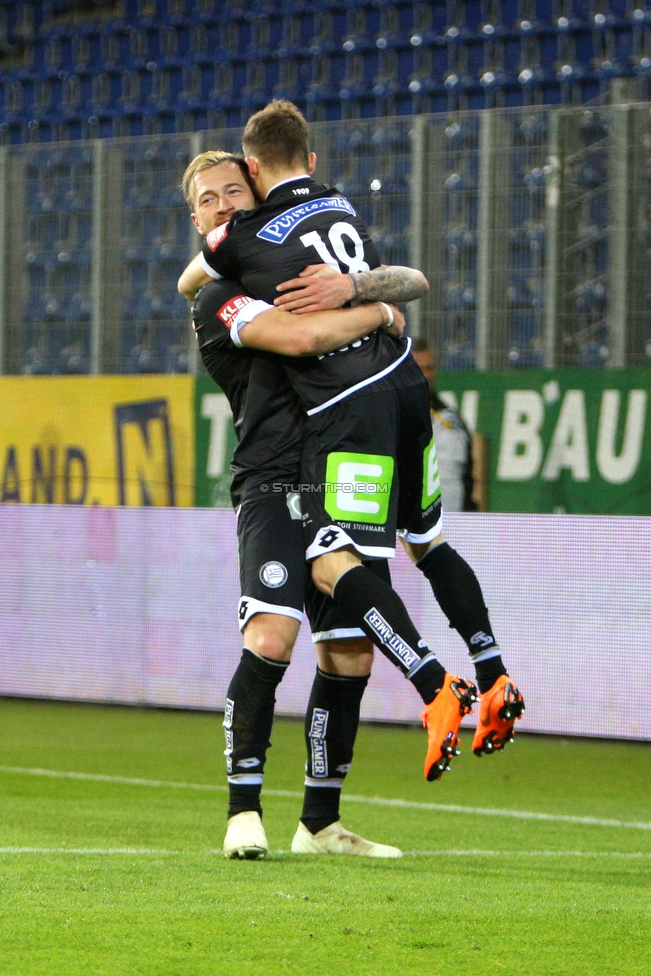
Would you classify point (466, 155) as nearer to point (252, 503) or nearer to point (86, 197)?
point (86, 197)

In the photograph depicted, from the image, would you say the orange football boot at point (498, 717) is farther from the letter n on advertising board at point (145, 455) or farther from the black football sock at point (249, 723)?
the letter n on advertising board at point (145, 455)

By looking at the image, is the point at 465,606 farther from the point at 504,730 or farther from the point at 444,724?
the point at 444,724

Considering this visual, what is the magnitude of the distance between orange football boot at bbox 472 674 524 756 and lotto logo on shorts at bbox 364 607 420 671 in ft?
0.62

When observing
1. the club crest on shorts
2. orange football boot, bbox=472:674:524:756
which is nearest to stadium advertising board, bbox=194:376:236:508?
the club crest on shorts

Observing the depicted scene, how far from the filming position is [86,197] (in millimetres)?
9367

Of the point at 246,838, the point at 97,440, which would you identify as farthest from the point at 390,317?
the point at 97,440

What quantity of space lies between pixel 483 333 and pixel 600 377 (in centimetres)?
82

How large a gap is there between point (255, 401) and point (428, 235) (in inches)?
206

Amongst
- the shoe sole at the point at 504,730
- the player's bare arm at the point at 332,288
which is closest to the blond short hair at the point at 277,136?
the player's bare arm at the point at 332,288

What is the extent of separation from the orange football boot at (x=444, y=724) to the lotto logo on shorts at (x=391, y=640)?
137mm

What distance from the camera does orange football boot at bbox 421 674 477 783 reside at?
2938 mm

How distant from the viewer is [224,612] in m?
7.76

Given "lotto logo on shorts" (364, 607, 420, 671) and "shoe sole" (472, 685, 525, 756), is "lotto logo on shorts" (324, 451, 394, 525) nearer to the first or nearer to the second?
"lotto logo on shorts" (364, 607, 420, 671)

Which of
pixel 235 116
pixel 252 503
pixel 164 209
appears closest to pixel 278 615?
pixel 252 503
